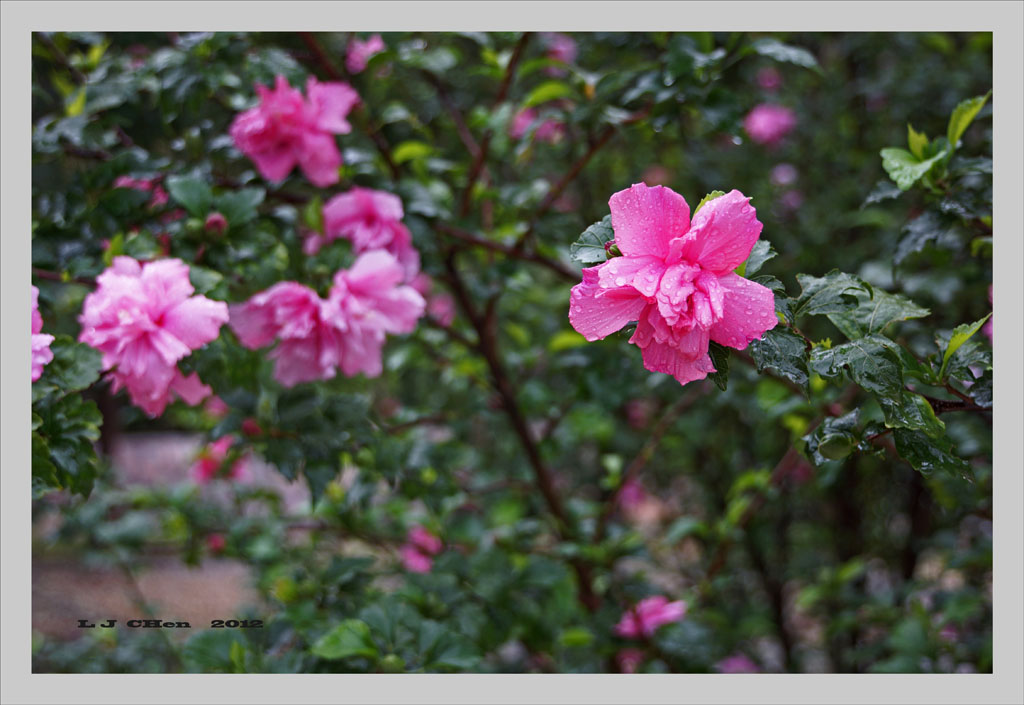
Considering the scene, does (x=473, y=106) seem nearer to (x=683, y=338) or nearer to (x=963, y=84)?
(x=963, y=84)

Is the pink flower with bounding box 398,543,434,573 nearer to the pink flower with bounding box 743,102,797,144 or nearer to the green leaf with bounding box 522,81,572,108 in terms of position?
the green leaf with bounding box 522,81,572,108

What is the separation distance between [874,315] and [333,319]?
462 millimetres

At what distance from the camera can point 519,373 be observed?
1325 mm

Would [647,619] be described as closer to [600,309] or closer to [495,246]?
[495,246]

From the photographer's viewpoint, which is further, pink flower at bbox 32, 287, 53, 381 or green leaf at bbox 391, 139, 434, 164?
green leaf at bbox 391, 139, 434, 164

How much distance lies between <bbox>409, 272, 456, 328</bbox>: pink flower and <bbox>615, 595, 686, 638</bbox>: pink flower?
21.1 inches

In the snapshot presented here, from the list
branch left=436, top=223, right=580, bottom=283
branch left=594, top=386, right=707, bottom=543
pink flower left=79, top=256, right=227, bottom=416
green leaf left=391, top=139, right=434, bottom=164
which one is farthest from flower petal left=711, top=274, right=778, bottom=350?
branch left=594, top=386, right=707, bottom=543

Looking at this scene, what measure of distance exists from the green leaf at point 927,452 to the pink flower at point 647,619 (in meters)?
0.67

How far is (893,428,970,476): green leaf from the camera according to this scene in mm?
495

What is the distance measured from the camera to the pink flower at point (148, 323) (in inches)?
24.5

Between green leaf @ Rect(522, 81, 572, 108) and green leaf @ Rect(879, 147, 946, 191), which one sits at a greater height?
green leaf @ Rect(522, 81, 572, 108)

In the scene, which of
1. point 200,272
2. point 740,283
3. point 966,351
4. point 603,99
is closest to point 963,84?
point 603,99

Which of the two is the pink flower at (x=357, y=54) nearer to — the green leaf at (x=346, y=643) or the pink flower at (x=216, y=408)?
the pink flower at (x=216, y=408)

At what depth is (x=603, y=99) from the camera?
0.90 m
